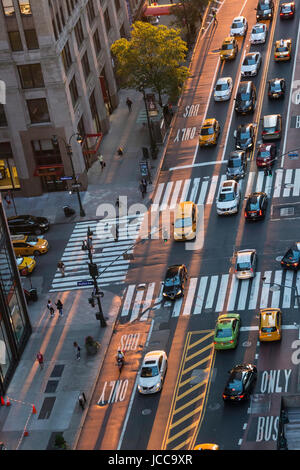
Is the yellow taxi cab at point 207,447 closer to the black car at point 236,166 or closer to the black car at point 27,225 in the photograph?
the black car at point 27,225

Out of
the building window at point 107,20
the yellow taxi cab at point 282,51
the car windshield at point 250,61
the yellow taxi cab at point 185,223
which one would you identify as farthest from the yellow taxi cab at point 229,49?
the yellow taxi cab at point 185,223

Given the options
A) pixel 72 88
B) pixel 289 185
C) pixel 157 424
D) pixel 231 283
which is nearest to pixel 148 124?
pixel 72 88

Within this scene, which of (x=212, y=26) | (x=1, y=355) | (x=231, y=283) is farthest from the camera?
(x=212, y=26)

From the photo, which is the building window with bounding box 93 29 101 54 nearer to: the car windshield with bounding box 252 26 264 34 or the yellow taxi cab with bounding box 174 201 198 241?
the car windshield with bounding box 252 26 264 34

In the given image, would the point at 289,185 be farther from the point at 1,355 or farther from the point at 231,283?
the point at 1,355

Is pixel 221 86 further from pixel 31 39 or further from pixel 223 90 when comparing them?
pixel 31 39
